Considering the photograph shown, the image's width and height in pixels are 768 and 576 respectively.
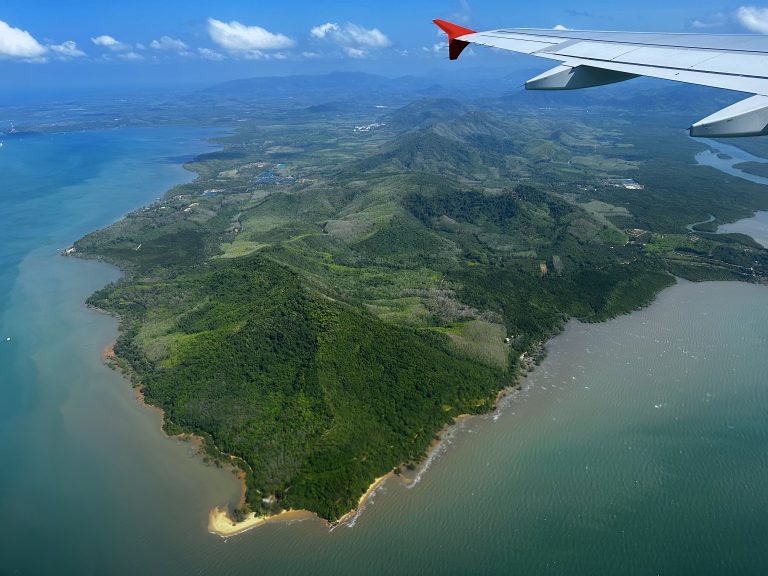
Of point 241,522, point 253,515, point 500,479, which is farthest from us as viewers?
point 500,479

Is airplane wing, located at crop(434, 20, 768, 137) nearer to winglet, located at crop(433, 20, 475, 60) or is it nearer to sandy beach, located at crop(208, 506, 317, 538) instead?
winglet, located at crop(433, 20, 475, 60)

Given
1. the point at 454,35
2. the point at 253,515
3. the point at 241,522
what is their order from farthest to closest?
the point at 253,515, the point at 241,522, the point at 454,35

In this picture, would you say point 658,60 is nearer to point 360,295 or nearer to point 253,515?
point 253,515

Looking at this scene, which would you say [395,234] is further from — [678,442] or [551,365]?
[678,442]

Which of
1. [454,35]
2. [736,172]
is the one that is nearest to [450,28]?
[454,35]

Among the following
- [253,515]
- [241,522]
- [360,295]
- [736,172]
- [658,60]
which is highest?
[658,60]

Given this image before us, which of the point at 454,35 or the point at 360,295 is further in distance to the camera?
the point at 360,295

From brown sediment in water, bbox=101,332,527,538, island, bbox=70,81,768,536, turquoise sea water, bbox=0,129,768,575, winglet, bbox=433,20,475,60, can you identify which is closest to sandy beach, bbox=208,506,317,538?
brown sediment in water, bbox=101,332,527,538
